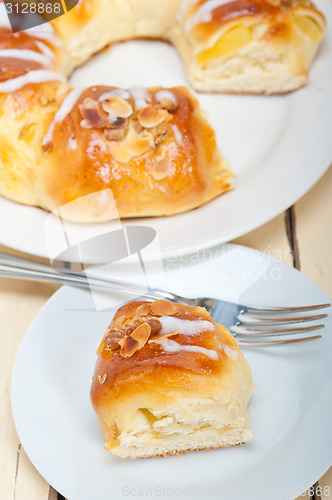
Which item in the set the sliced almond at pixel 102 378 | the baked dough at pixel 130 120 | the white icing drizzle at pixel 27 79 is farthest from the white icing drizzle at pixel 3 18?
the sliced almond at pixel 102 378

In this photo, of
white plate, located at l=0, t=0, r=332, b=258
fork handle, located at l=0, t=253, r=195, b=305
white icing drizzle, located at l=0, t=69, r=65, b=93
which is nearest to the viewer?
fork handle, located at l=0, t=253, r=195, b=305

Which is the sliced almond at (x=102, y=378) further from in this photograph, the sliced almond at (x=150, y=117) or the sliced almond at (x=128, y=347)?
the sliced almond at (x=150, y=117)

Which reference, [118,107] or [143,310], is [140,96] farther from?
[143,310]

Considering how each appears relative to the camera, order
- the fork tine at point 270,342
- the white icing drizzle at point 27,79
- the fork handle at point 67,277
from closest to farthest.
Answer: the fork tine at point 270,342
the fork handle at point 67,277
the white icing drizzle at point 27,79

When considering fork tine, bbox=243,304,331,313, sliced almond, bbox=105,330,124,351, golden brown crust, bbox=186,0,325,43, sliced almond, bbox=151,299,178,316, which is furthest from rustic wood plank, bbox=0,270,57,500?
golden brown crust, bbox=186,0,325,43

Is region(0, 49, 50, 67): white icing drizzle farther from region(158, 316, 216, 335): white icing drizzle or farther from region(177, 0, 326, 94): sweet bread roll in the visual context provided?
region(158, 316, 216, 335): white icing drizzle

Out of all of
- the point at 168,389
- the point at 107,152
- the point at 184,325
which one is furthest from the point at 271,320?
the point at 107,152

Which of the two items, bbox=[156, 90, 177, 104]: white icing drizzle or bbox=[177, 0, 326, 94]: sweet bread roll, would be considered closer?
bbox=[156, 90, 177, 104]: white icing drizzle
